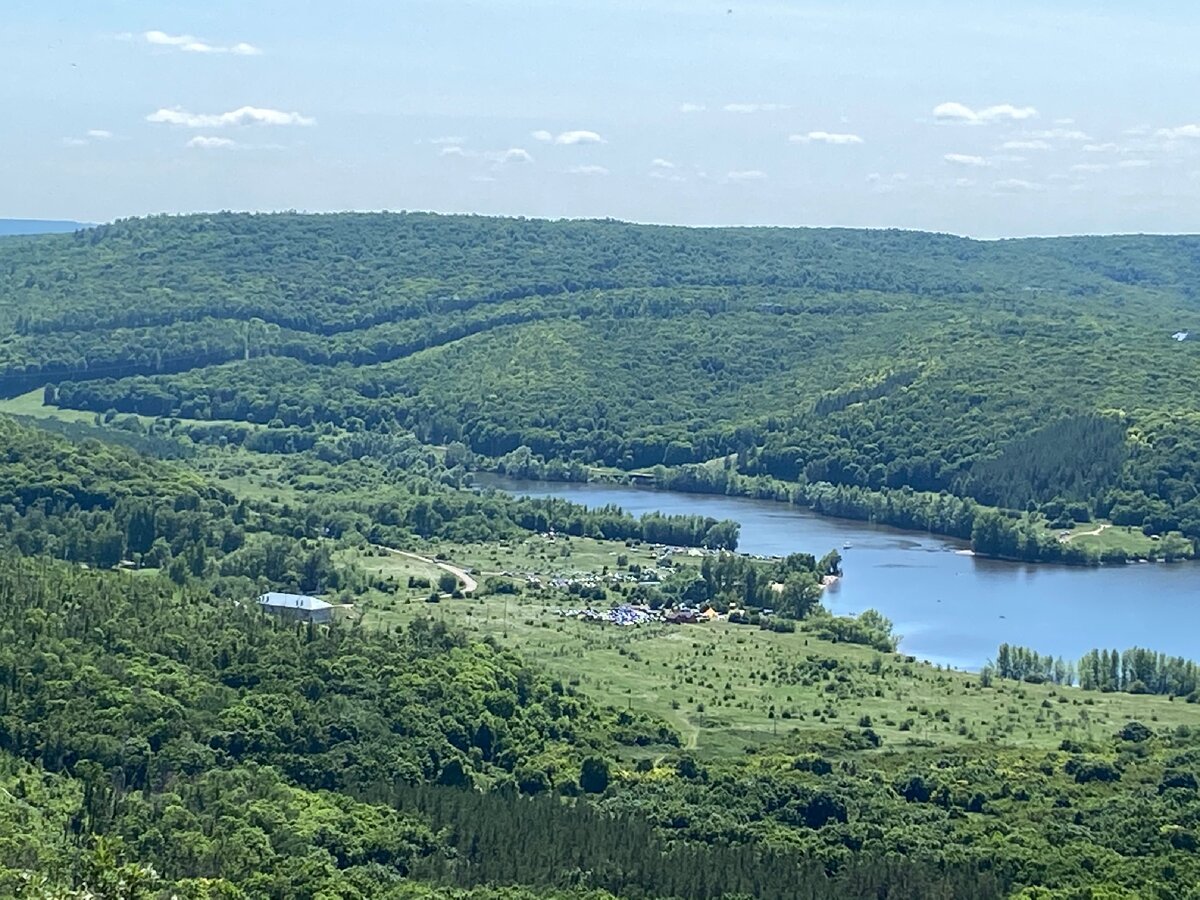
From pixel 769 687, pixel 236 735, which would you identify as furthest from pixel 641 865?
pixel 769 687

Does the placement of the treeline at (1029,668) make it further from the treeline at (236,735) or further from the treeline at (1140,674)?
the treeline at (236,735)

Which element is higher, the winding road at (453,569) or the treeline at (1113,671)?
the treeline at (1113,671)

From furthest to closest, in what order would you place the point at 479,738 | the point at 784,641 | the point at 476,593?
the point at 476,593 < the point at 784,641 < the point at 479,738

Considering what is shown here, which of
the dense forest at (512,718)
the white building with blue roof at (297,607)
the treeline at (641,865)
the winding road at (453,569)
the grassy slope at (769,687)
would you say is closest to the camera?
the treeline at (641,865)

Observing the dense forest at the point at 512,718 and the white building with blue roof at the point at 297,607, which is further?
the white building with blue roof at the point at 297,607

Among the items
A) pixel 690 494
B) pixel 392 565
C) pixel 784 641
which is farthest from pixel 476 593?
pixel 690 494

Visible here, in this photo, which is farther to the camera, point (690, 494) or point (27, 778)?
point (690, 494)

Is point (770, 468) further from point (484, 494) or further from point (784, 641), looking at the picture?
point (784, 641)

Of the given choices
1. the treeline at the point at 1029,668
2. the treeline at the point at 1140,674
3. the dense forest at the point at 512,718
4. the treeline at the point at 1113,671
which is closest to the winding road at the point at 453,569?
the dense forest at the point at 512,718

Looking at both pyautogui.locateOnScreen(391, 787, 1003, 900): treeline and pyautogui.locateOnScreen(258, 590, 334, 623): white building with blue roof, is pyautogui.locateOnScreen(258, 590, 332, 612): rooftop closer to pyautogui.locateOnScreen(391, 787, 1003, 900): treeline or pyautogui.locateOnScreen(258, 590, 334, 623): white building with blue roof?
pyautogui.locateOnScreen(258, 590, 334, 623): white building with blue roof

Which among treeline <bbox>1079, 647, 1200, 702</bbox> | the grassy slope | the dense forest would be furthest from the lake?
the grassy slope
